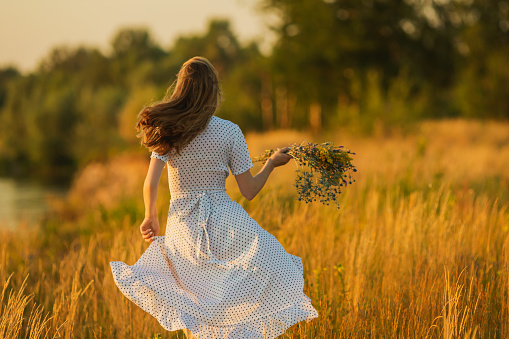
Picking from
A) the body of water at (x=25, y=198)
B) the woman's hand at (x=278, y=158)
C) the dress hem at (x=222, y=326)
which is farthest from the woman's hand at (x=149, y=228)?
the body of water at (x=25, y=198)

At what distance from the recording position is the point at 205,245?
9.21 ft

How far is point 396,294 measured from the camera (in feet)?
11.8

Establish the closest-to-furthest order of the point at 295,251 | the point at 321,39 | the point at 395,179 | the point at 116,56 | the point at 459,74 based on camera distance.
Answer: the point at 295,251 → the point at 395,179 → the point at 321,39 → the point at 459,74 → the point at 116,56

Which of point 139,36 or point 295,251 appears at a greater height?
point 139,36

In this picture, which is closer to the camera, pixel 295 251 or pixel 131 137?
pixel 295 251

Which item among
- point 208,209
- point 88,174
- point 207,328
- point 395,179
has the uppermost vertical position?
point 208,209

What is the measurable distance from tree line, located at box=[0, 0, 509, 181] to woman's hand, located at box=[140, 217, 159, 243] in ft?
48.2

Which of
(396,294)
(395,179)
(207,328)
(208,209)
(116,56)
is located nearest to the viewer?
(207,328)

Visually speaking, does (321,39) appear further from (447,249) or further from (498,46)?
(447,249)

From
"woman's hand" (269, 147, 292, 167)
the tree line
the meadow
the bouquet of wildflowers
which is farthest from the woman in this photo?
the tree line

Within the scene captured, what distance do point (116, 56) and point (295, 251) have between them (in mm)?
66426

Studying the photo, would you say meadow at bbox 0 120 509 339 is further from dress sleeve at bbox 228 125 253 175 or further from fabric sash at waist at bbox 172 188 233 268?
dress sleeve at bbox 228 125 253 175

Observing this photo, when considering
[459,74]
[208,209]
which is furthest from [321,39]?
[208,209]

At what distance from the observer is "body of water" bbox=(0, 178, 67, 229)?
1748 centimetres
